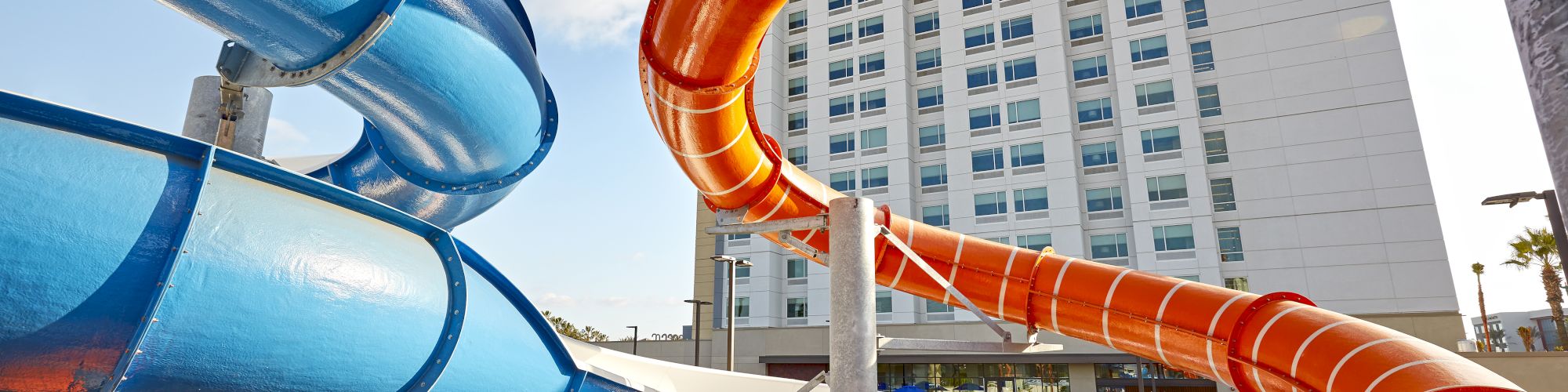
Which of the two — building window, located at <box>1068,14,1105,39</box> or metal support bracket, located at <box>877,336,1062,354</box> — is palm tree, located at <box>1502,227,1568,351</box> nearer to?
building window, located at <box>1068,14,1105,39</box>

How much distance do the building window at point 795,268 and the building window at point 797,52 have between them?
11.5 meters

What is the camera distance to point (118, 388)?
8.29 feet

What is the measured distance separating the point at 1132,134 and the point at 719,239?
71.0 feet

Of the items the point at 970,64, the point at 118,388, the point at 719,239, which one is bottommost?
the point at 118,388

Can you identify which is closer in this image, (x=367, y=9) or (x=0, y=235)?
(x=0, y=235)

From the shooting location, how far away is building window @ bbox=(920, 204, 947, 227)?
125 feet

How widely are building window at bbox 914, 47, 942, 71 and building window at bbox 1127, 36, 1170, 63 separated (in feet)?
29.8

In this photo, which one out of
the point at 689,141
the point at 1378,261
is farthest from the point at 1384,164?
the point at 689,141

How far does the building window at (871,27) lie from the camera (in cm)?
4169

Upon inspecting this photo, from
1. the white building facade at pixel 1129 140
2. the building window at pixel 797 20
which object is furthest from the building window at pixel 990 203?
the building window at pixel 797 20

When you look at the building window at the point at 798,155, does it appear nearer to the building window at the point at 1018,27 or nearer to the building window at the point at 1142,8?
→ the building window at the point at 1018,27

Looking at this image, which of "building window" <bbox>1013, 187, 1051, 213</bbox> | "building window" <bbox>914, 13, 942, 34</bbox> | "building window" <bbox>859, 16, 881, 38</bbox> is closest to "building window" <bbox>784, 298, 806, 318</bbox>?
"building window" <bbox>1013, 187, 1051, 213</bbox>

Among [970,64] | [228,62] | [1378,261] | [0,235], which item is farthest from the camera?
[970,64]

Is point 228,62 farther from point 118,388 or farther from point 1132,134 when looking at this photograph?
point 1132,134
